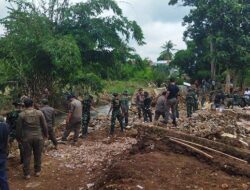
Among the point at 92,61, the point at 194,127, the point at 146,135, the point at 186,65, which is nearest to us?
the point at 146,135

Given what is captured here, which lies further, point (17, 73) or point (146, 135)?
point (17, 73)

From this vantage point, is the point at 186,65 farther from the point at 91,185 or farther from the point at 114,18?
the point at 91,185

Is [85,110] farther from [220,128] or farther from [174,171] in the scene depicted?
[174,171]

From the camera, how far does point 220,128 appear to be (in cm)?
1497

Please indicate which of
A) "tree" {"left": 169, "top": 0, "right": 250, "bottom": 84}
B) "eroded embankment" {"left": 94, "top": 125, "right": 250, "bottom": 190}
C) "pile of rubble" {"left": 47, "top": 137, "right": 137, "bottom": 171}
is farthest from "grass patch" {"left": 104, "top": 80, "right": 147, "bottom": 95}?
"eroded embankment" {"left": 94, "top": 125, "right": 250, "bottom": 190}

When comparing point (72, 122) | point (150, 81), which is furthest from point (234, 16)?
point (72, 122)

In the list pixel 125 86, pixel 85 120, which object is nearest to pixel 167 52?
pixel 125 86

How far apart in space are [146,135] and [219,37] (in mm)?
26094

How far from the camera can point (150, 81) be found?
53.8 m

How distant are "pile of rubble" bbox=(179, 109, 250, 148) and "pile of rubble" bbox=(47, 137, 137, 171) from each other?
226cm

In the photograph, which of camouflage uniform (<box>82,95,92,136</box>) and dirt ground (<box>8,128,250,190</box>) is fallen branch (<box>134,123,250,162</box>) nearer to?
dirt ground (<box>8,128,250,190</box>)

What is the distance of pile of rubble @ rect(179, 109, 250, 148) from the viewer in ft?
40.9

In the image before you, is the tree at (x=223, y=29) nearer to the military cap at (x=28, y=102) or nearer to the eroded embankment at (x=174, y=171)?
the eroded embankment at (x=174, y=171)

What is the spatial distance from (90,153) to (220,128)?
15.0 ft
